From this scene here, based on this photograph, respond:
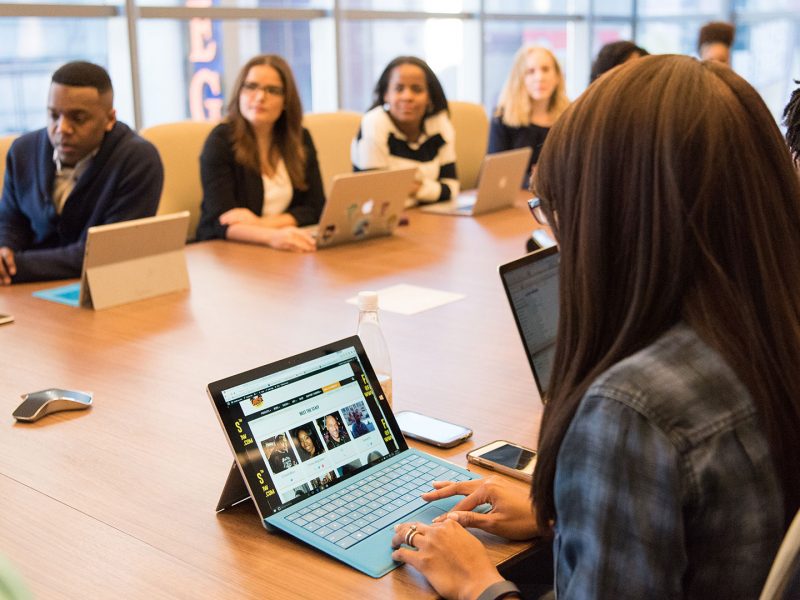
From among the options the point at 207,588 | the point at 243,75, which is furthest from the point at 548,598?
the point at 243,75

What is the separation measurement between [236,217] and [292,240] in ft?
0.95

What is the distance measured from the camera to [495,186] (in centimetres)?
362

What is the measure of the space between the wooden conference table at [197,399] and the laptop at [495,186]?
0.51 metres

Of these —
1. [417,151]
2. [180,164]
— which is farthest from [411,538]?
[417,151]

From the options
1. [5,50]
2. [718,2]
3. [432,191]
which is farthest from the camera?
[718,2]

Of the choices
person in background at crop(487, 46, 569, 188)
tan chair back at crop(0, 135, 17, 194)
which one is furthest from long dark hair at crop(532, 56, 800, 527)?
person in background at crop(487, 46, 569, 188)

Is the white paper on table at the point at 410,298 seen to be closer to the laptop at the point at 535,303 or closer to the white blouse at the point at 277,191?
the laptop at the point at 535,303

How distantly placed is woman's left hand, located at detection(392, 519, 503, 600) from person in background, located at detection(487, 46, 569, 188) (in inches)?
139

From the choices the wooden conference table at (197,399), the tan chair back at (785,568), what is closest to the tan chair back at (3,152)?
the wooden conference table at (197,399)

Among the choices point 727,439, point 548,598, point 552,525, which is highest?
point 727,439

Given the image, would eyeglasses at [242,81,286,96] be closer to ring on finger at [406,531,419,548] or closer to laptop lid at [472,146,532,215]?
laptop lid at [472,146,532,215]

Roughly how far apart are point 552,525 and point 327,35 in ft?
16.4

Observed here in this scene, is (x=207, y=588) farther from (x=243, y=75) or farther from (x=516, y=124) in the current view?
(x=516, y=124)

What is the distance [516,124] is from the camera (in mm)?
4602
